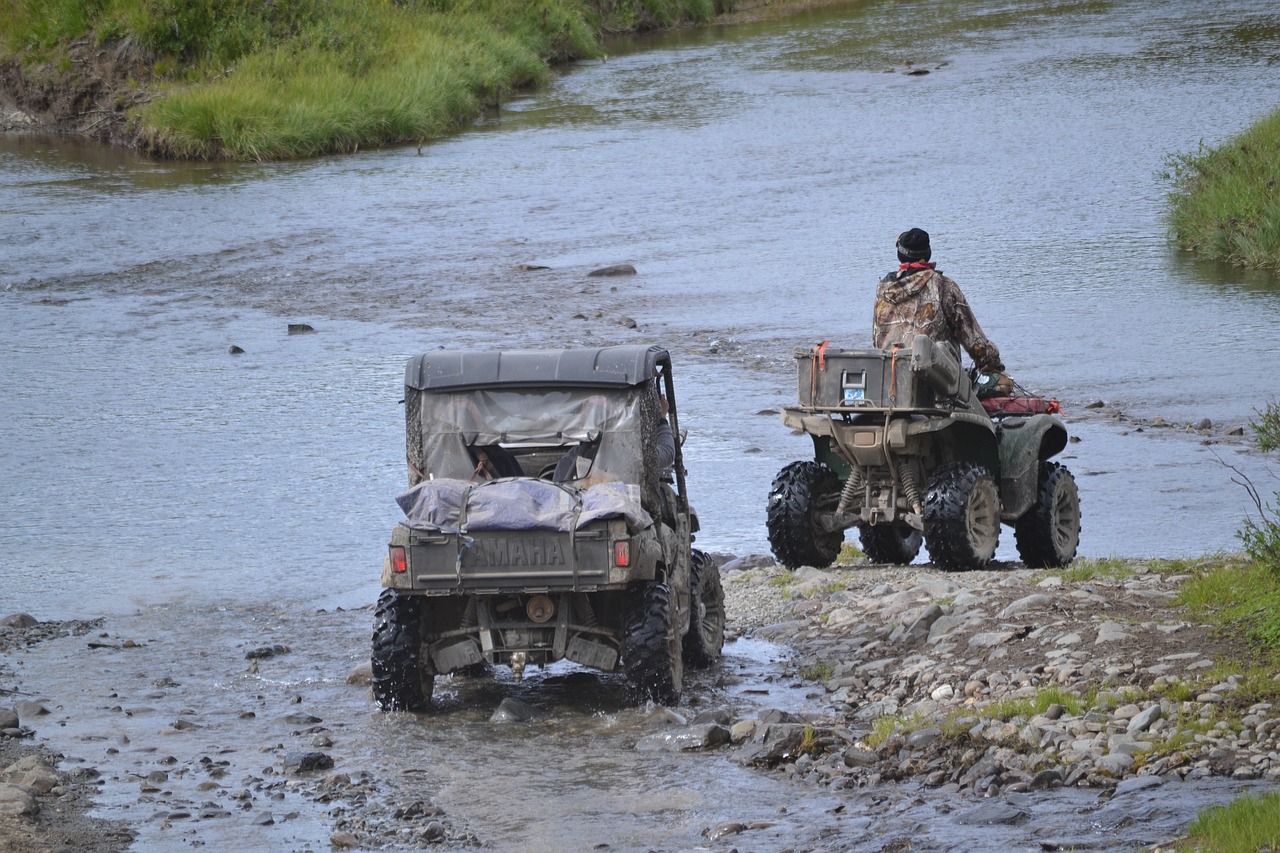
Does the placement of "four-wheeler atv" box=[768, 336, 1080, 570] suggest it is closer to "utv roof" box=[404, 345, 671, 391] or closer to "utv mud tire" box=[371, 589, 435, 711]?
"utv roof" box=[404, 345, 671, 391]

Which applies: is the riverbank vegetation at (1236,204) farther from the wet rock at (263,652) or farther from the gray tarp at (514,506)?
the gray tarp at (514,506)

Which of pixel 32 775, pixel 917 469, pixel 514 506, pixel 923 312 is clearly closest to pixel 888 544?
pixel 917 469

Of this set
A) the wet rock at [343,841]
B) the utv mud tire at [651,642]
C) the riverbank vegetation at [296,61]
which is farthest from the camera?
the riverbank vegetation at [296,61]

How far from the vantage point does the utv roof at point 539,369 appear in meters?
9.90

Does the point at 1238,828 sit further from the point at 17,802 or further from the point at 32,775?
the point at 32,775

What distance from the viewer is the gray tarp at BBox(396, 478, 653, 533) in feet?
29.5

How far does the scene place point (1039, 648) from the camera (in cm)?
942

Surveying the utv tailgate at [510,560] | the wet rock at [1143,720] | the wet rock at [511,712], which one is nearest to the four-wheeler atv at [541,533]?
the utv tailgate at [510,560]

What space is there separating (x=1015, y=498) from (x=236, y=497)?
6.64 metres

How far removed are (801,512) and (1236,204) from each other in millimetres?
13843

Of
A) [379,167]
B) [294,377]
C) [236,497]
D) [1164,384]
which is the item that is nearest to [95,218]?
[379,167]

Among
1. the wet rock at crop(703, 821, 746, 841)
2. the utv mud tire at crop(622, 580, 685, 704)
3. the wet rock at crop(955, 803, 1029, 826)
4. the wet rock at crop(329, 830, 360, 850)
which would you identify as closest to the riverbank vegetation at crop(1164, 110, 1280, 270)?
the utv mud tire at crop(622, 580, 685, 704)

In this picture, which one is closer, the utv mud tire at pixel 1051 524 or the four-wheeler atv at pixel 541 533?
the four-wheeler atv at pixel 541 533

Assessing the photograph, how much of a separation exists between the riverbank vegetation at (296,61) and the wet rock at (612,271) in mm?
13697
